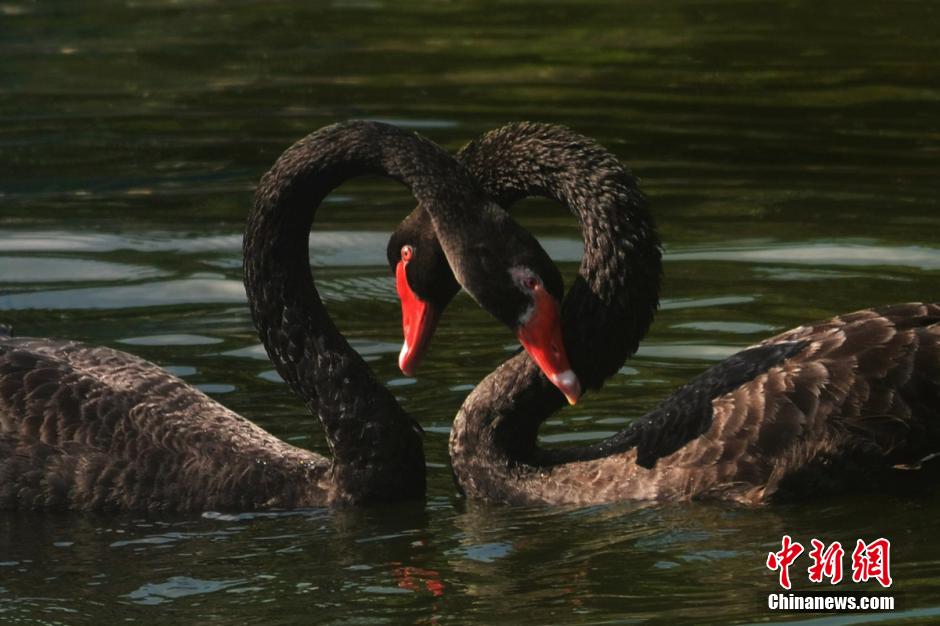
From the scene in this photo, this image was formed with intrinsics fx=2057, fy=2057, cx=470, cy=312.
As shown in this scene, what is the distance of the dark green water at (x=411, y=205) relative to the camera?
21.2ft

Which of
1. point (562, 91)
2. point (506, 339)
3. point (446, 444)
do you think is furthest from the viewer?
point (562, 91)

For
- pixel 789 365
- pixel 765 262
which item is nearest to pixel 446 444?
pixel 789 365

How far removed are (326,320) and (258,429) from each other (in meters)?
0.50

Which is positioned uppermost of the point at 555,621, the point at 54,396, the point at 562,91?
the point at 562,91

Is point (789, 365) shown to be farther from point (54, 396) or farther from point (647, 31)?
point (647, 31)

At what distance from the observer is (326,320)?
7.67 m

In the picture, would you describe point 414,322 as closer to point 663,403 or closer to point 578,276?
point 578,276

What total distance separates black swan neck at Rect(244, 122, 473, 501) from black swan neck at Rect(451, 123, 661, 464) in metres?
0.30

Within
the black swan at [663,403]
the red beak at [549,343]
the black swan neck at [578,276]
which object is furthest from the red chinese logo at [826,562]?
the black swan neck at [578,276]

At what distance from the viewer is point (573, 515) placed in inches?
283

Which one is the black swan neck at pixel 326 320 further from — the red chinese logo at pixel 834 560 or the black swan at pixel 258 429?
the red chinese logo at pixel 834 560

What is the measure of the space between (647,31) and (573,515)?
36.8ft

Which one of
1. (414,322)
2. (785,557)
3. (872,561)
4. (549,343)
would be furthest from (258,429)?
(872,561)

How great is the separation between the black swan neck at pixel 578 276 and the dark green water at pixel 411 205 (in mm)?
358
